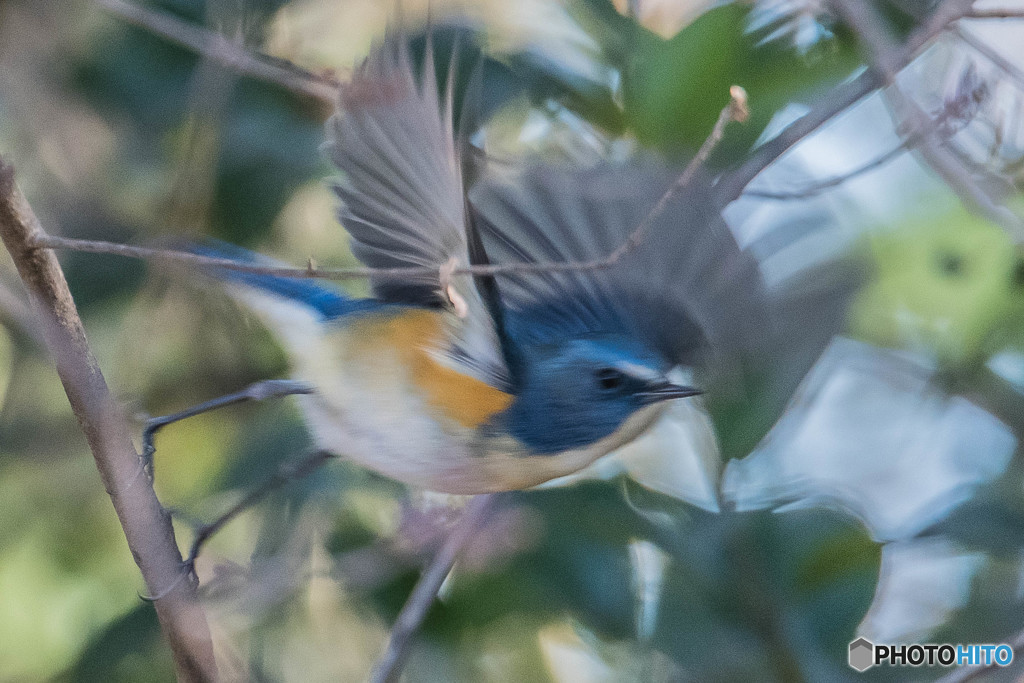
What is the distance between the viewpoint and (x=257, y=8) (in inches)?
51.0

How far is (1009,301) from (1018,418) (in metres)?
0.14

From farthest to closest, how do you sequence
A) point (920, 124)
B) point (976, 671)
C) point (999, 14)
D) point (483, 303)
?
point (920, 124)
point (999, 14)
point (483, 303)
point (976, 671)

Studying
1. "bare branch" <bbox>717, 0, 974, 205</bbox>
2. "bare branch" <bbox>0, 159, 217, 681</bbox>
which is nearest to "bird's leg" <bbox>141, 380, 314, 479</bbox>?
"bare branch" <bbox>0, 159, 217, 681</bbox>

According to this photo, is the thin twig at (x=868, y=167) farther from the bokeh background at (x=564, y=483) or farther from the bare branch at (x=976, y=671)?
the bare branch at (x=976, y=671)

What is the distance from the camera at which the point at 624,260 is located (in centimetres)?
94

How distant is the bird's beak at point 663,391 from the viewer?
904 mm

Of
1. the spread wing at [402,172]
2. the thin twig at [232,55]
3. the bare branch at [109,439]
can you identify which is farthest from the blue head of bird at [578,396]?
the thin twig at [232,55]

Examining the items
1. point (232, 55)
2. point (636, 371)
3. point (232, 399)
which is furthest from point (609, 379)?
point (232, 55)

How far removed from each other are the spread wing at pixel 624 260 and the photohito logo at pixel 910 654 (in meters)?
0.36

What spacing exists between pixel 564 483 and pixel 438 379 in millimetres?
286

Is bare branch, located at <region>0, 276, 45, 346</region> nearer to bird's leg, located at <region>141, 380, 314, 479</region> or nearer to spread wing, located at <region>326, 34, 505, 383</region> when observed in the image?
bird's leg, located at <region>141, 380, 314, 479</region>

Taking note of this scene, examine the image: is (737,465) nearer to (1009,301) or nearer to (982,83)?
(1009,301)

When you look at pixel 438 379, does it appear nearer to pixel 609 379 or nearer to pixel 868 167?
pixel 609 379

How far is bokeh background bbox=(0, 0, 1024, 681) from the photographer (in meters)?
1.06
